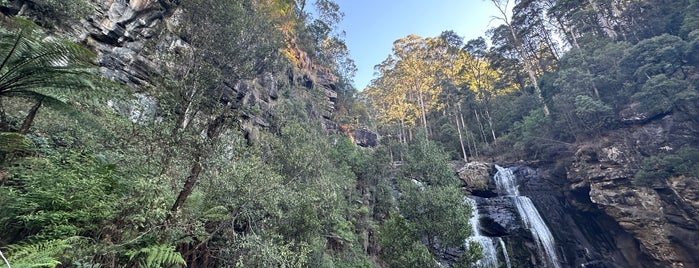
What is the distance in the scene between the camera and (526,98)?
25.9 meters

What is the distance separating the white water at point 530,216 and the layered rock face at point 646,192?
9.70ft

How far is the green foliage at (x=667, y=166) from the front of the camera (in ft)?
41.8

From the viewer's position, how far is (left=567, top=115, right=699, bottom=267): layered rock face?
43.4 ft

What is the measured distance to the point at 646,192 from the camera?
14.6m

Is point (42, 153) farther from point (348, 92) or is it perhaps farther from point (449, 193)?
point (348, 92)

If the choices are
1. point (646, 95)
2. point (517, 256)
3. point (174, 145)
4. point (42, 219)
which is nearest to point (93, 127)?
point (174, 145)

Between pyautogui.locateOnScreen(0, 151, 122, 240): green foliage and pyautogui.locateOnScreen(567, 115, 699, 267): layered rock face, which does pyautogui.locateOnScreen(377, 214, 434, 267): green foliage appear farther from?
pyautogui.locateOnScreen(567, 115, 699, 267): layered rock face

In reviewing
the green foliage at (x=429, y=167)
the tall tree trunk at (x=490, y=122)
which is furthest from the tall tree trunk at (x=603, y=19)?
the green foliage at (x=429, y=167)

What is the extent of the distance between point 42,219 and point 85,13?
34.4 ft

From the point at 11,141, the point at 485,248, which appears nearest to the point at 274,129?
the point at 11,141

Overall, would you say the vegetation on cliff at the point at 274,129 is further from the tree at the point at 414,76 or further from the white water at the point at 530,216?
the white water at the point at 530,216

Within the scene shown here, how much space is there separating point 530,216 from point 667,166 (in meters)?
6.92

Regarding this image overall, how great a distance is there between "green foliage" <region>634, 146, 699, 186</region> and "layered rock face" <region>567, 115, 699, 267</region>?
0.30 meters

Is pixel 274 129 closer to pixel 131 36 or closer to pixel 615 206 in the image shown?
pixel 131 36
